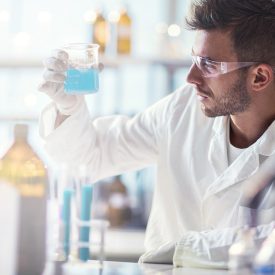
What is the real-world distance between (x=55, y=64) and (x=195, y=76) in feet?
1.48

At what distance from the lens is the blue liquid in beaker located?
2.09 metres

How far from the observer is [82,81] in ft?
6.89

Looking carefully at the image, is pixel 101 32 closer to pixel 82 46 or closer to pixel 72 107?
pixel 72 107

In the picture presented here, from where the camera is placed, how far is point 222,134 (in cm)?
231

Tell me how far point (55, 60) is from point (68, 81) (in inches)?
2.9

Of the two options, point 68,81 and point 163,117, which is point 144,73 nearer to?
point 163,117

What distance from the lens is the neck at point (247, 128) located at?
2.34 meters

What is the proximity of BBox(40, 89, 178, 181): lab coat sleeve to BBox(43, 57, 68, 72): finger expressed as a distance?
0.25 metres

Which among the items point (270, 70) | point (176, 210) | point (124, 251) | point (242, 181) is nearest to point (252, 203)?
point (242, 181)

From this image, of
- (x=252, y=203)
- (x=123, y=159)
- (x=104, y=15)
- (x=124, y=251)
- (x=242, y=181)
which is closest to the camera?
(x=252, y=203)

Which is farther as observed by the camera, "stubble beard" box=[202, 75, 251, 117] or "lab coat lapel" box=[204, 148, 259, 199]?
"stubble beard" box=[202, 75, 251, 117]

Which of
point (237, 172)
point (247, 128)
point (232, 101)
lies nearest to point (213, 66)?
point (232, 101)

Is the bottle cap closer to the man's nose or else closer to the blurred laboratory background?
the man's nose

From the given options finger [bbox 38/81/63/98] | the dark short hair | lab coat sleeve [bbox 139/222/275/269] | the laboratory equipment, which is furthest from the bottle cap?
the laboratory equipment
